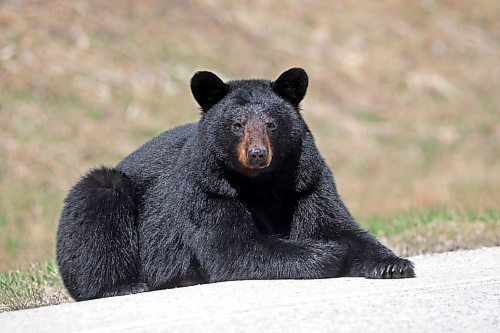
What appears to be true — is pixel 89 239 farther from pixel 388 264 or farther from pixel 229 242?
pixel 388 264

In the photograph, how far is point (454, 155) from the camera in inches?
1020

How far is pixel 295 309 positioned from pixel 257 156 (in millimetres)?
1386

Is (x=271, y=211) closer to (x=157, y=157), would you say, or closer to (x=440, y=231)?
(x=157, y=157)

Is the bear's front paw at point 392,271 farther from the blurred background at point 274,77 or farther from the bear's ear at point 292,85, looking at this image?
the blurred background at point 274,77

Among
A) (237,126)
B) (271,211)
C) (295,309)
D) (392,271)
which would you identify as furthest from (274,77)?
(295,309)

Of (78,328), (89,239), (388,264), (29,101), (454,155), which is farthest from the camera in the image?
(454,155)

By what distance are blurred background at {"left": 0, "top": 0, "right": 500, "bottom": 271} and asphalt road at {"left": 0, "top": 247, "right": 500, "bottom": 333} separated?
4.37m

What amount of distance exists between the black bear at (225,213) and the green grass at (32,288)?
278mm

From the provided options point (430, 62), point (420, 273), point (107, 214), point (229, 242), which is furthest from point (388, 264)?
point (430, 62)

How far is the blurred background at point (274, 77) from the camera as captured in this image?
18.4 metres

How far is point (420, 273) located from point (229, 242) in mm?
1379

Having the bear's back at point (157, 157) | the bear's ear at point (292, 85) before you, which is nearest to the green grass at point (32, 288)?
the bear's back at point (157, 157)

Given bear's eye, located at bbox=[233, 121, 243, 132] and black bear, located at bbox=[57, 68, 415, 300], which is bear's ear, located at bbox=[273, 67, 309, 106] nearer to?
black bear, located at bbox=[57, 68, 415, 300]

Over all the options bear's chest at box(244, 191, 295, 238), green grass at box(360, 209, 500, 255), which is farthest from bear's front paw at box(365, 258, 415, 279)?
green grass at box(360, 209, 500, 255)
